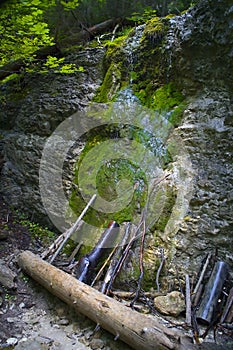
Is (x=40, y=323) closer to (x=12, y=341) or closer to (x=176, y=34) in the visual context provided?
(x=12, y=341)

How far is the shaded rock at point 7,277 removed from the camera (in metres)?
4.09

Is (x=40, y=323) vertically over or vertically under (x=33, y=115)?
under

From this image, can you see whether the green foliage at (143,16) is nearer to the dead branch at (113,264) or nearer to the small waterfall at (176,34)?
the small waterfall at (176,34)

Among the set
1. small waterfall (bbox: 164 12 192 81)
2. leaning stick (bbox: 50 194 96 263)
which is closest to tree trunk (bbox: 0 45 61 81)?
small waterfall (bbox: 164 12 192 81)

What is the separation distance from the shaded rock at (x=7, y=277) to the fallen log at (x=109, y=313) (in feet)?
0.79

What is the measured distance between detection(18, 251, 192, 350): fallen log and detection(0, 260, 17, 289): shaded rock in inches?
9.5

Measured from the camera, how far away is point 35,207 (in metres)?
6.20

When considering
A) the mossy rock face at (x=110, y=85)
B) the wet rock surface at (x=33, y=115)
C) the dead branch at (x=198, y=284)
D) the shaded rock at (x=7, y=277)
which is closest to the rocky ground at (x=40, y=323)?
the shaded rock at (x=7, y=277)

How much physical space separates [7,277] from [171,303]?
2.47 meters

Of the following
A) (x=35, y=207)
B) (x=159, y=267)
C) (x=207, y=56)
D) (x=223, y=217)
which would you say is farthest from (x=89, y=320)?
(x=207, y=56)

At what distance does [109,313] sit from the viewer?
3275 millimetres

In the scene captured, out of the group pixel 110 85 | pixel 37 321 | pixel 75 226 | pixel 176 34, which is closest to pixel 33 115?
pixel 110 85

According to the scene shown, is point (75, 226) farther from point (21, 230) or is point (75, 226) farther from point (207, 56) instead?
point (207, 56)

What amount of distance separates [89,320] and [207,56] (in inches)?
196
